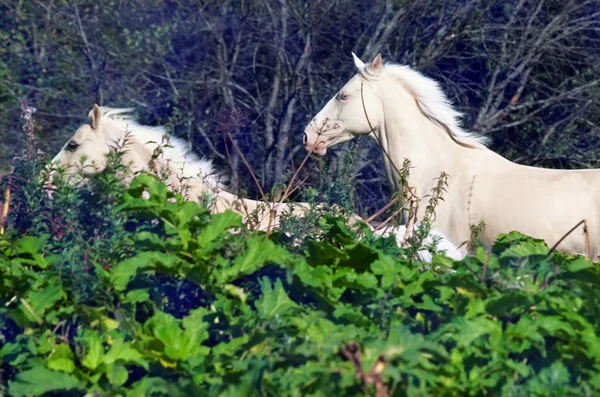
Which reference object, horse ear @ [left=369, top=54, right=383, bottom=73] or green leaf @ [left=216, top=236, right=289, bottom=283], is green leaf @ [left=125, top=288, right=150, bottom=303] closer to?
green leaf @ [left=216, top=236, right=289, bottom=283]

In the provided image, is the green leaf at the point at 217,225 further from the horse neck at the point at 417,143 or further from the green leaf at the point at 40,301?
the horse neck at the point at 417,143

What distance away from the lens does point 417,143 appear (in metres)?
6.68

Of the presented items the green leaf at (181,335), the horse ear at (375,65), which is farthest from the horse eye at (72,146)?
the green leaf at (181,335)

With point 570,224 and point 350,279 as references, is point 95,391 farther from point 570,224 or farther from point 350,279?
point 570,224

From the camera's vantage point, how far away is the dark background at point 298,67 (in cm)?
984

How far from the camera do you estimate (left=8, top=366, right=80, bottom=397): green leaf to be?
8.62ft

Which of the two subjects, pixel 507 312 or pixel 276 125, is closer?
pixel 507 312

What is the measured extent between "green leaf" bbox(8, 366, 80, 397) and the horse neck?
4.10 meters

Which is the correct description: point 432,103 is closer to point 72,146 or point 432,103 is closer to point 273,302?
point 72,146

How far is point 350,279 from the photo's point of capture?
3.05m

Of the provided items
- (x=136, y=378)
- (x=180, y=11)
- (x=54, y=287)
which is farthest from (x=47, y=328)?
(x=180, y=11)

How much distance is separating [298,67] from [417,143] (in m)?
3.59

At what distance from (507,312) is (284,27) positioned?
7458 millimetres

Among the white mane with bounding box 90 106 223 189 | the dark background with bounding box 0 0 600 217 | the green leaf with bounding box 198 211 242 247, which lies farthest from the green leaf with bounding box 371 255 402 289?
the dark background with bounding box 0 0 600 217
